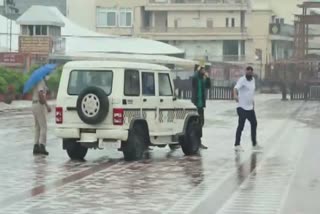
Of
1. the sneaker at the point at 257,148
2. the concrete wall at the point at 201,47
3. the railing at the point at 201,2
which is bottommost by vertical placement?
the sneaker at the point at 257,148

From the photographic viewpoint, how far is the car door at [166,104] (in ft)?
60.2

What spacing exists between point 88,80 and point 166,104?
5.97 feet

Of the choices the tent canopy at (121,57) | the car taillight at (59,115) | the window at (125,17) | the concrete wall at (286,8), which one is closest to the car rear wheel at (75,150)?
the car taillight at (59,115)

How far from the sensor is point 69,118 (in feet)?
57.6

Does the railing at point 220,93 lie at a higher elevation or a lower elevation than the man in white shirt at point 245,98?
lower

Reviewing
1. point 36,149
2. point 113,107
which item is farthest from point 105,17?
point 113,107

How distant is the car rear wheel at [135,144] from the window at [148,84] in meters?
0.73

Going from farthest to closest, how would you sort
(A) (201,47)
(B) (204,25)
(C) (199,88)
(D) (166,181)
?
(A) (201,47)
(B) (204,25)
(C) (199,88)
(D) (166,181)

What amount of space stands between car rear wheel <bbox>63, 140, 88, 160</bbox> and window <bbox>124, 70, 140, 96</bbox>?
1519mm

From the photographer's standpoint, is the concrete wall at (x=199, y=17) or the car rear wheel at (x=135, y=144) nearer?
the car rear wheel at (x=135, y=144)

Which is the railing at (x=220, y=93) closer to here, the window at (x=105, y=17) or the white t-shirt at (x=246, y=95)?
the window at (x=105, y=17)

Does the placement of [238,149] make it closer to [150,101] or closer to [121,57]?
[150,101]

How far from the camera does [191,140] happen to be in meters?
19.2

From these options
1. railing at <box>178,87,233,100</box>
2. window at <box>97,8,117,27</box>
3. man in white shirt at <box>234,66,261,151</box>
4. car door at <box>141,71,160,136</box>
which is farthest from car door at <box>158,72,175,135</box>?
window at <box>97,8,117,27</box>
